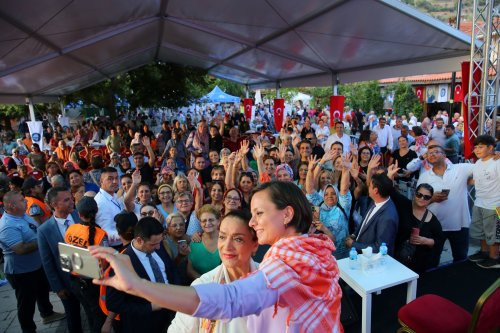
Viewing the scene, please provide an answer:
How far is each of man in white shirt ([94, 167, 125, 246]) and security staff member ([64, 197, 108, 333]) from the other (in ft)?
1.80

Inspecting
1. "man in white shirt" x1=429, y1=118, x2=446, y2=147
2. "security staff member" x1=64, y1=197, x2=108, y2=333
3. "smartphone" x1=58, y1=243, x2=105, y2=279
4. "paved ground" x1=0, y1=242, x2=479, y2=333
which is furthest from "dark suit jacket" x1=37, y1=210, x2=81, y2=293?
"man in white shirt" x1=429, y1=118, x2=446, y2=147

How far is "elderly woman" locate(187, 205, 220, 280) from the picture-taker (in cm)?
280

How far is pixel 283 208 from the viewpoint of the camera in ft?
4.05

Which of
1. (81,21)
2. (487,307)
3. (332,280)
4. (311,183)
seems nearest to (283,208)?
(332,280)

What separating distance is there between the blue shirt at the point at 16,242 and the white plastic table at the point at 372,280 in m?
3.08

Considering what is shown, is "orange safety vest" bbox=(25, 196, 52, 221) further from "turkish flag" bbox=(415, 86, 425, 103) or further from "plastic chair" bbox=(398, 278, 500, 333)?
"turkish flag" bbox=(415, 86, 425, 103)

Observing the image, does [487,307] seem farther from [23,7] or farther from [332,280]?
[23,7]

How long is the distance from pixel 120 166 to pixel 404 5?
18.6ft

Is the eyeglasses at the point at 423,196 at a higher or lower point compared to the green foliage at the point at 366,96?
lower

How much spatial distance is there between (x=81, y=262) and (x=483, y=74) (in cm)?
632

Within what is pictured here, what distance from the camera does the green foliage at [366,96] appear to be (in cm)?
2248

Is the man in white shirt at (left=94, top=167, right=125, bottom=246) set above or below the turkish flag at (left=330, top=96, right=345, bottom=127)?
below

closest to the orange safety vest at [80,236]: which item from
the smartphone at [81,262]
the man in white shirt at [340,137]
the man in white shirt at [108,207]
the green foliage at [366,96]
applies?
the man in white shirt at [108,207]

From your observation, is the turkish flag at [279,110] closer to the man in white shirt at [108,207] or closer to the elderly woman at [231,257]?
the man in white shirt at [108,207]
